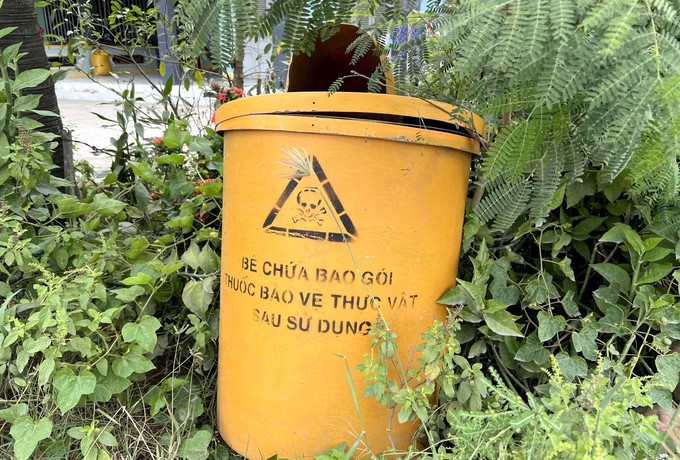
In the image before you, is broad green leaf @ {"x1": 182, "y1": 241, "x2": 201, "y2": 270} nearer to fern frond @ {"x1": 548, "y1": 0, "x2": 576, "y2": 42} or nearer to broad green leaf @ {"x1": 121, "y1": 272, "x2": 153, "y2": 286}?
broad green leaf @ {"x1": 121, "y1": 272, "x2": 153, "y2": 286}

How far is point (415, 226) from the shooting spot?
1260 mm

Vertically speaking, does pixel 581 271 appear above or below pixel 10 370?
above

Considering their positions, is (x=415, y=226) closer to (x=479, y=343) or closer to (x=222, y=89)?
(x=479, y=343)

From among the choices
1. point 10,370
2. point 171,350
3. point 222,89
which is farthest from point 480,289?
point 222,89

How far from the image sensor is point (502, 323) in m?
1.37

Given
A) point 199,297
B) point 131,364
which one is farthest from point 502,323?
point 131,364

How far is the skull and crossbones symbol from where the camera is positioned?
121 cm

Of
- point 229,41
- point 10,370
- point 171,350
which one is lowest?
point 171,350

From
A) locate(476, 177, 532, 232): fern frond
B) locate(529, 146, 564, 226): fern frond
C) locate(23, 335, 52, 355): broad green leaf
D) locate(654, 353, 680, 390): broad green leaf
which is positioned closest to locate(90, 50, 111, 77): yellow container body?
locate(23, 335, 52, 355): broad green leaf

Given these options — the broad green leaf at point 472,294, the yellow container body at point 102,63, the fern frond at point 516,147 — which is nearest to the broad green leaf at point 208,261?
the broad green leaf at point 472,294

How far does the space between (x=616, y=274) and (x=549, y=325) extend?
0.87ft

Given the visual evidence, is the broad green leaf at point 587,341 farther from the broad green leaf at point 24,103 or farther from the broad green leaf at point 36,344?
the broad green leaf at point 24,103

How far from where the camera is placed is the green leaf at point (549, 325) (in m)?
1.36

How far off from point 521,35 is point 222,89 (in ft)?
5.85
